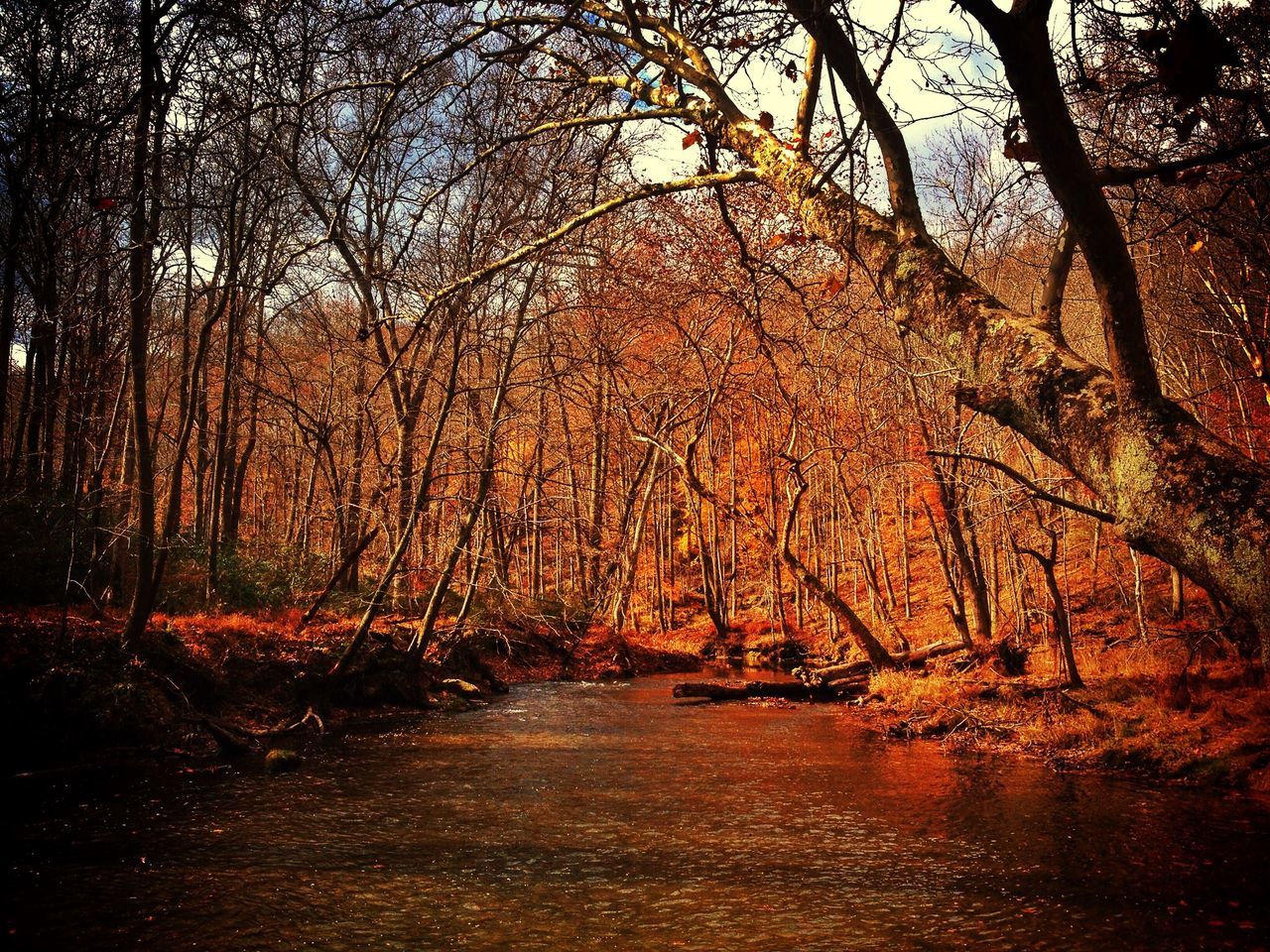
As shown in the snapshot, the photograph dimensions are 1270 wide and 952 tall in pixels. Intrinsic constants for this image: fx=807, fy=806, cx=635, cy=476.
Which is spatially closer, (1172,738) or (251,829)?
(251,829)

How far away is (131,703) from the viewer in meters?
9.34

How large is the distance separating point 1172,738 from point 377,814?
8.96 m

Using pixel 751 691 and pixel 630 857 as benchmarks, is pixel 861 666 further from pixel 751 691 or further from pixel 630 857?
pixel 630 857

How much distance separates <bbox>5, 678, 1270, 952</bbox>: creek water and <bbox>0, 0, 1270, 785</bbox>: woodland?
2.12 m

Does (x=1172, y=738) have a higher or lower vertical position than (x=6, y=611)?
lower

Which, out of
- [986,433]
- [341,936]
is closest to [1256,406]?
[986,433]

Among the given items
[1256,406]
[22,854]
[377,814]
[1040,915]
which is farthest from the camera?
[1256,406]

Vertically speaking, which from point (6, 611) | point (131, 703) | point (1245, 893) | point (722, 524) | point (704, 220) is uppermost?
point (704, 220)

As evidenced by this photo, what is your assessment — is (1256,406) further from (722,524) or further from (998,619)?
(722,524)

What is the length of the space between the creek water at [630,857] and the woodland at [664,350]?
6.97ft

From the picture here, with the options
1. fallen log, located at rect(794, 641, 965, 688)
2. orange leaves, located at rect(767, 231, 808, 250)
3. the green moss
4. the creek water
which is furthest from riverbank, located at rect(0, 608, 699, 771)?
the green moss

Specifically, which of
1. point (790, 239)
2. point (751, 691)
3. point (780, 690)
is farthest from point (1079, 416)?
point (780, 690)

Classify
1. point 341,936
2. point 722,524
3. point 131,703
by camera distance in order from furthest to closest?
1. point 722,524
2. point 131,703
3. point 341,936

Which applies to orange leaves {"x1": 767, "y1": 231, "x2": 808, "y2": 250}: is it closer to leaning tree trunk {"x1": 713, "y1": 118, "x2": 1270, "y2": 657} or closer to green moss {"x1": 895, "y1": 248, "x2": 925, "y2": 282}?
leaning tree trunk {"x1": 713, "y1": 118, "x2": 1270, "y2": 657}
